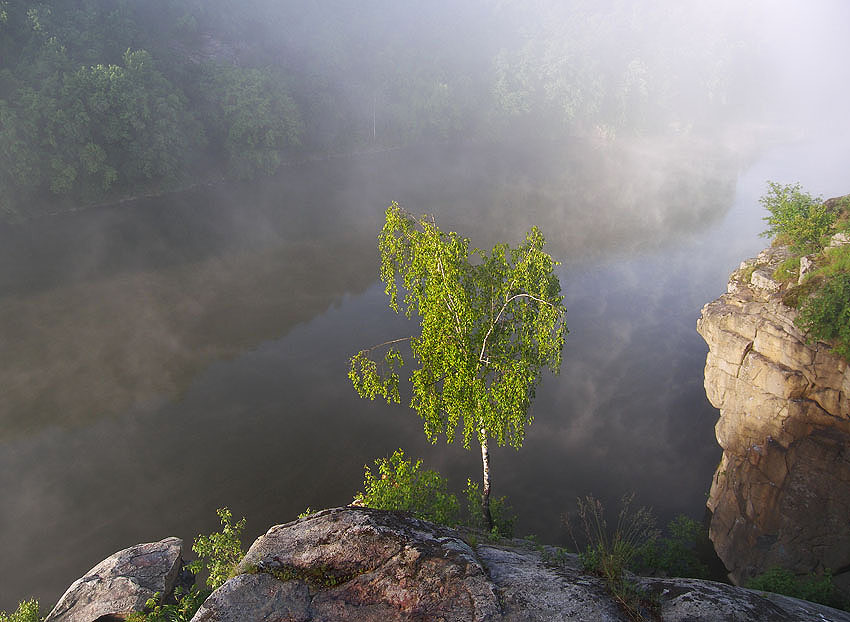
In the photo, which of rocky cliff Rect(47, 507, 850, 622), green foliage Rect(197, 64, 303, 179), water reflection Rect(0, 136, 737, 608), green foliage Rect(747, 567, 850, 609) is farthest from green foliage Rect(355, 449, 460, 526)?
green foliage Rect(197, 64, 303, 179)

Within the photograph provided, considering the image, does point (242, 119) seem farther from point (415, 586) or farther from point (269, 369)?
point (415, 586)

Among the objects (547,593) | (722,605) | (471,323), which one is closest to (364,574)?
(547,593)

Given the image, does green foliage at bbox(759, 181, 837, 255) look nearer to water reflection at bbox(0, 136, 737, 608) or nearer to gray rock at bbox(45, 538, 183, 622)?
water reflection at bbox(0, 136, 737, 608)

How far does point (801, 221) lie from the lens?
23500mm

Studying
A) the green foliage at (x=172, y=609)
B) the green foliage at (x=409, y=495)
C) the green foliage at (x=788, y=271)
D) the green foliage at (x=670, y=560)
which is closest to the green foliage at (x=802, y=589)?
the green foliage at (x=670, y=560)

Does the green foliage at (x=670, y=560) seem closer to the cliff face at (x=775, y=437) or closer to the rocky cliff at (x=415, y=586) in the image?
the cliff face at (x=775, y=437)

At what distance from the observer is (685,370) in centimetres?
3588

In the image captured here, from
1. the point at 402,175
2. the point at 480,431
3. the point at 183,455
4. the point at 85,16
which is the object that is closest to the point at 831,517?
the point at 480,431

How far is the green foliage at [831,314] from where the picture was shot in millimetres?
18172

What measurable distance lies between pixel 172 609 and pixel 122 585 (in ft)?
7.21

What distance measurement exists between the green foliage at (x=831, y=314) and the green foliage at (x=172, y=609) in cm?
2139

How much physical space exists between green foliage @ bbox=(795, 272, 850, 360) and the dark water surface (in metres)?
11.2

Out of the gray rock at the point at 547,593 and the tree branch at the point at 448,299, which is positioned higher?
the tree branch at the point at 448,299

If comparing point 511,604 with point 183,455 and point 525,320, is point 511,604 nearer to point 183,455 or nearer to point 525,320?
point 525,320
